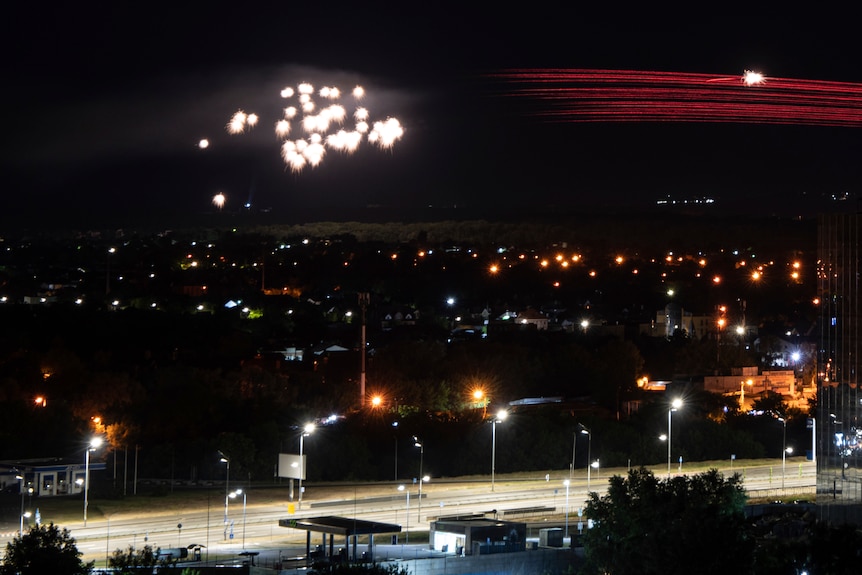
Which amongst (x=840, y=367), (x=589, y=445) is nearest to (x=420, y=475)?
(x=589, y=445)

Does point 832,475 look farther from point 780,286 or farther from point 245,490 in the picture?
point 780,286

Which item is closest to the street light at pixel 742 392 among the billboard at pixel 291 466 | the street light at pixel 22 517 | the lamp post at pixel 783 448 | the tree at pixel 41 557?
the lamp post at pixel 783 448

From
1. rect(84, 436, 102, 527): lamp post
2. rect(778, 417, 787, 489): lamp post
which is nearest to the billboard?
rect(84, 436, 102, 527): lamp post

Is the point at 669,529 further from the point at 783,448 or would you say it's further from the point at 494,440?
the point at 783,448

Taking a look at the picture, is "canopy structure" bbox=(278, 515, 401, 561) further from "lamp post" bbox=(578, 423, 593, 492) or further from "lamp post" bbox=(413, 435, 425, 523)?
"lamp post" bbox=(578, 423, 593, 492)

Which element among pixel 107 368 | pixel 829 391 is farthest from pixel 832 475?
pixel 107 368
